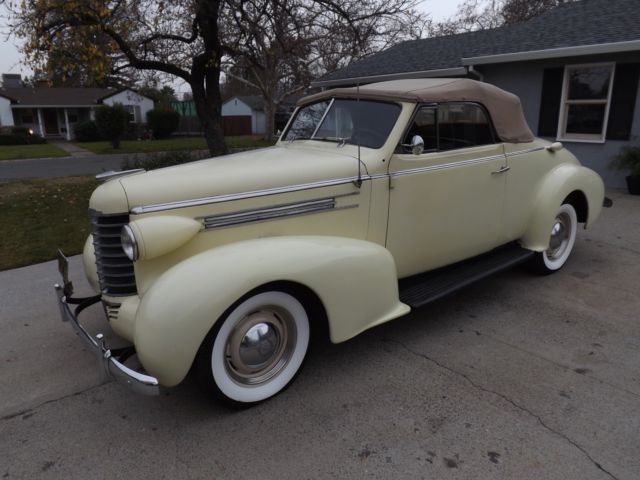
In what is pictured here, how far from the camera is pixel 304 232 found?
3256mm

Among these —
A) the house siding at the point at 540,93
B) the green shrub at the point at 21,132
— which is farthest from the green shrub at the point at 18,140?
the house siding at the point at 540,93

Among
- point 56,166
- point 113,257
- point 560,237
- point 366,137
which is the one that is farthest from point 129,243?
point 56,166

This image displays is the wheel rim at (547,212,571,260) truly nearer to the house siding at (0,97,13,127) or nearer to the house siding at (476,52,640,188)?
the house siding at (476,52,640,188)

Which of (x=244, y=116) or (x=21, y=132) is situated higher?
(x=244, y=116)

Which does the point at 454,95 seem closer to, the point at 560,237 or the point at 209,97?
the point at 560,237

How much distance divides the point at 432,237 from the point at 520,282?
1.59 meters

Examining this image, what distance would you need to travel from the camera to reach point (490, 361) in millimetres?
3420

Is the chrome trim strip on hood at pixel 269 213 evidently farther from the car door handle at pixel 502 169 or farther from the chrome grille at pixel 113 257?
the car door handle at pixel 502 169

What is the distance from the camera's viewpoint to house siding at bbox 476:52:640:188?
934 cm

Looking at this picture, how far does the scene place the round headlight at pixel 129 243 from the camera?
8.74 feet

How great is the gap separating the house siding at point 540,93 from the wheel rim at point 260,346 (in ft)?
30.3

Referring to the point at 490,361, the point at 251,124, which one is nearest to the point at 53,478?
the point at 490,361

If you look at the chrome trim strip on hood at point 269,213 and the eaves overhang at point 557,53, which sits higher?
the eaves overhang at point 557,53

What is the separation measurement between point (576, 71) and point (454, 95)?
7.73 metres
